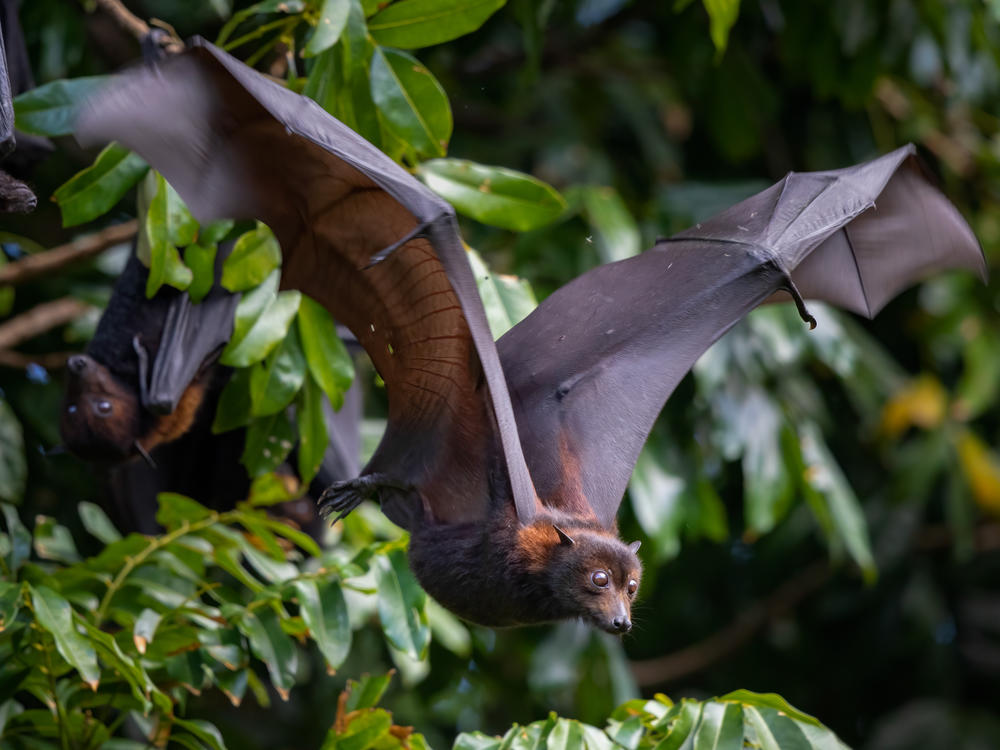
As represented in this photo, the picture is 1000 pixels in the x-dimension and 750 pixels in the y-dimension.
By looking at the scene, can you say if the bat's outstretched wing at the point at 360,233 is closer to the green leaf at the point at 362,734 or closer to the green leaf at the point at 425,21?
the green leaf at the point at 362,734

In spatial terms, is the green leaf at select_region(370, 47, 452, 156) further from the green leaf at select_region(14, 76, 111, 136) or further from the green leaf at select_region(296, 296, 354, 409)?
the green leaf at select_region(14, 76, 111, 136)

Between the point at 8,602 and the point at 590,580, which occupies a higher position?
the point at 8,602

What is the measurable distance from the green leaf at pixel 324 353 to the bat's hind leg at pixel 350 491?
0.48 meters

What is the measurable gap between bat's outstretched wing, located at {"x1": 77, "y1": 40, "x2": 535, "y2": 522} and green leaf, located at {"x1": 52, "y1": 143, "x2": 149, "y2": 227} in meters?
0.61

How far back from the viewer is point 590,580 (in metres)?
2.86

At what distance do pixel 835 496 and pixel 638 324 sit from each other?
2.40 meters

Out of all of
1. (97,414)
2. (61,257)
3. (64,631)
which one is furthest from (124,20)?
(64,631)

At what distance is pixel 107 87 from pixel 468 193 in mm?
1323

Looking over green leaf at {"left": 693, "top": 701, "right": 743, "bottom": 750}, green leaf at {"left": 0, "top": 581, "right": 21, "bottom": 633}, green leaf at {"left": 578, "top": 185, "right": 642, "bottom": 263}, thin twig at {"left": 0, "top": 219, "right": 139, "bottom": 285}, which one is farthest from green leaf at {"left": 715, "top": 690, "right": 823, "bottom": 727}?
thin twig at {"left": 0, "top": 219, "right": 139, "bottom": 285}

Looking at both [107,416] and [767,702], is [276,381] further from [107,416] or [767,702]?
[767,702]

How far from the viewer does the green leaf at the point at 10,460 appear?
177 inches

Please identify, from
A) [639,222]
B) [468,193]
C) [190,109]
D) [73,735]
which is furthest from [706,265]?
[639,222]

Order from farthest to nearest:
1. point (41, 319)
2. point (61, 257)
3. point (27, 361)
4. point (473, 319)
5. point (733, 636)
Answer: point (733, 636) → point (41, 319) → point (27, 361) → point (61, 257) → point (473, 319)

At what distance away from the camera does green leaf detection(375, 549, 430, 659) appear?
349 cm
